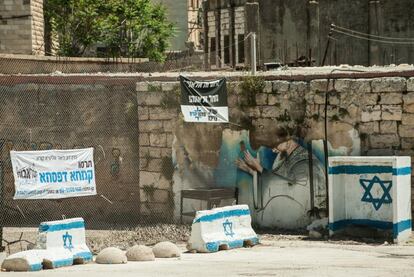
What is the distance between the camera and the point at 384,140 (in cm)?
2000

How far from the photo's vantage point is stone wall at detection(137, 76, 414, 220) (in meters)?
19.8

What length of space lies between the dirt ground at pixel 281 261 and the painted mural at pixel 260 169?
877 mm

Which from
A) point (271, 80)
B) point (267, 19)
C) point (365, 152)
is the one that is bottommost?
point (365, 152)

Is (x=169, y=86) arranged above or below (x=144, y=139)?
above

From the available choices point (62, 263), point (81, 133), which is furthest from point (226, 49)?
point (62, 263)

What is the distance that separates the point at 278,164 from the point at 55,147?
493 cm

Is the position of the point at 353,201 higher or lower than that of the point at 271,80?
lower

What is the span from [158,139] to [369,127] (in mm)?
4677

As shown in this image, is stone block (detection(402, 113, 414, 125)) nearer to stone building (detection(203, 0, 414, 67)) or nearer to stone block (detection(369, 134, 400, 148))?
stone block (detection(369, 134, 400, 148))

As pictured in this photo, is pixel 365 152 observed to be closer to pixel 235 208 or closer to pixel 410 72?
pixel 410 72

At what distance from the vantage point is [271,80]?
21.1 meters

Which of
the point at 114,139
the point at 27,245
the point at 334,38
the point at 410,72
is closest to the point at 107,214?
the point at 114,139

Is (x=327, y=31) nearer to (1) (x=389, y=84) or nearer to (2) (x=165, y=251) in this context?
(1) (x=389, y=84)

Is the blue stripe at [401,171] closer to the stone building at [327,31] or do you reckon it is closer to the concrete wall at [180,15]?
the stone building at [327,31]
